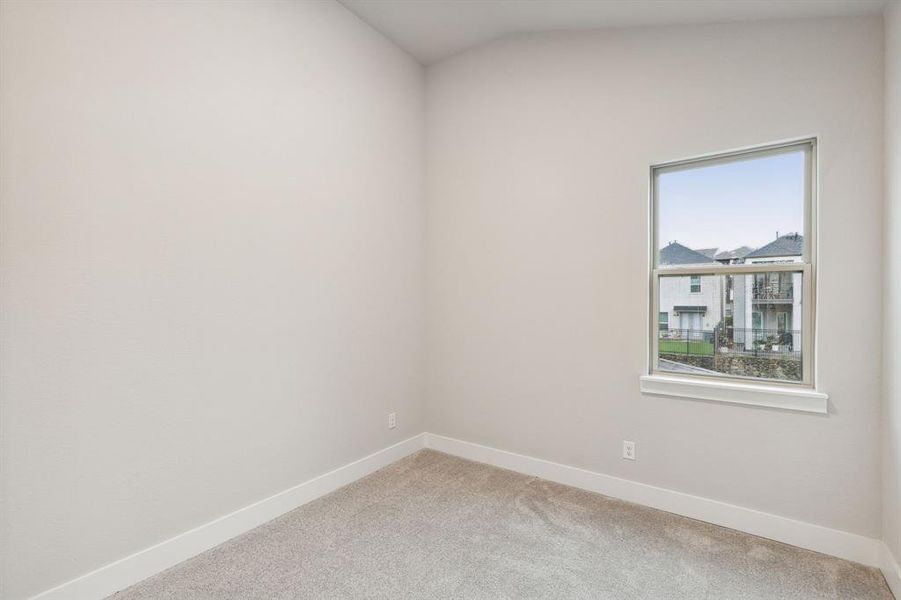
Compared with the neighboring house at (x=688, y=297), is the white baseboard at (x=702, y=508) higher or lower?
lower

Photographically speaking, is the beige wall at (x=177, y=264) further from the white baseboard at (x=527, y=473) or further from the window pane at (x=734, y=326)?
the window pane at (x=734, y=326)

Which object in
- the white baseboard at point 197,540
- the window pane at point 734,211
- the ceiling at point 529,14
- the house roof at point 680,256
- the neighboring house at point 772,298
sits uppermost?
the ceiling at point 529,14

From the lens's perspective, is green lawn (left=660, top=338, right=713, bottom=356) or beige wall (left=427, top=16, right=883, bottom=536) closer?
beige wall (left=427, top=16, right=883, bottom=536)

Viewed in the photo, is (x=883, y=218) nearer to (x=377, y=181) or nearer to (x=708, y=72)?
(x=708, y=72)

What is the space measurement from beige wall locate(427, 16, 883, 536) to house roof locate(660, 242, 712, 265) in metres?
0.17

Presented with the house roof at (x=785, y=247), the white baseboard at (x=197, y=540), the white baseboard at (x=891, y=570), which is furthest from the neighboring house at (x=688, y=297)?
the white baseboard at (x=197, y=540)

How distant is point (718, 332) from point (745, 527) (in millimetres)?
1065

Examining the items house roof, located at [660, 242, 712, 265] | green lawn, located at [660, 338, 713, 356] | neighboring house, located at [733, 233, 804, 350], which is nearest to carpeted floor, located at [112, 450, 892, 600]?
green lawn, located at [660, 338, 713, 356]

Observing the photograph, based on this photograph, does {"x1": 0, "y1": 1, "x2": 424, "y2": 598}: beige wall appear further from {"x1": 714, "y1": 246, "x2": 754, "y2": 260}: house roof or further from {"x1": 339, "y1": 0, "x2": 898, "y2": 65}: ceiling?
{"x1": 714, "y1": 246, "x2": 754, "y2": 260}: house roof

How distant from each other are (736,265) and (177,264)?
9.82ft

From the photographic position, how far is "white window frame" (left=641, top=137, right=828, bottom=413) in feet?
7.34

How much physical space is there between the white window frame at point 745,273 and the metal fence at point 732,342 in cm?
5

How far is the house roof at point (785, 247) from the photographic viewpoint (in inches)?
90.9

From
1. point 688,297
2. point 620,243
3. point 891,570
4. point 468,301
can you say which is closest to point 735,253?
point 688,297
